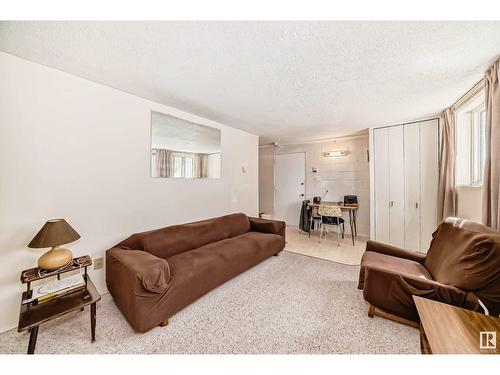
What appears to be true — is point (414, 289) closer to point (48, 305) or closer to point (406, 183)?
point (406, 183)

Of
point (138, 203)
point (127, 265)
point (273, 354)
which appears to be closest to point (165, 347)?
point (127, 265)

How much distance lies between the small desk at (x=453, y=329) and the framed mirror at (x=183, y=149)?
2.74m

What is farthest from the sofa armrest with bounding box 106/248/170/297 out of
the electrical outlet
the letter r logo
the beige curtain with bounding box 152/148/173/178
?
the letter r logo

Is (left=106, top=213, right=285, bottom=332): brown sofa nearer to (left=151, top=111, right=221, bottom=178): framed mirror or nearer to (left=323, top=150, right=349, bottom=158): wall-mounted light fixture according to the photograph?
(left=151, top=111, right=221, bottom=178): framed mirror

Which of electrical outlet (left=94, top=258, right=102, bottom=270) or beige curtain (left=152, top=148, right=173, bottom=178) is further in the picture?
beige curtain (left=152, top=148, right=173, bottom=178)

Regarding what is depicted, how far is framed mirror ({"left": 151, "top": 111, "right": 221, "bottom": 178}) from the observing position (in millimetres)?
2396

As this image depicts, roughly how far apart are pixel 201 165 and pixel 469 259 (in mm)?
3027

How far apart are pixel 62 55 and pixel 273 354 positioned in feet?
9.20

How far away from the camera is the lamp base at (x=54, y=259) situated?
1424 millimetres

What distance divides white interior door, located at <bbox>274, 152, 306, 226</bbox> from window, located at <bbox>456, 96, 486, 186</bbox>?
2.79 m

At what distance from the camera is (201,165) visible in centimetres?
292

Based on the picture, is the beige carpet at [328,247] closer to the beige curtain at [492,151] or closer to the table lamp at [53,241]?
the beige curtain at [492,151]

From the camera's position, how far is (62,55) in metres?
1.47
